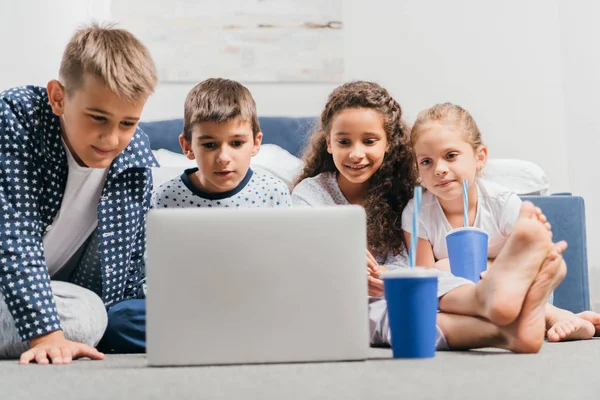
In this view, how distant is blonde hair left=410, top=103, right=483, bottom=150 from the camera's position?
171 centimetres

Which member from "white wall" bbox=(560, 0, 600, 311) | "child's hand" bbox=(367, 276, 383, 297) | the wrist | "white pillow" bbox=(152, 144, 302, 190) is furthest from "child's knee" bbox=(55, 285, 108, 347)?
"white wall" bbox=(560, 0, 600, 311)

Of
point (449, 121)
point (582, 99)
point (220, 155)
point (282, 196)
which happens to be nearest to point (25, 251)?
point (220, 155)

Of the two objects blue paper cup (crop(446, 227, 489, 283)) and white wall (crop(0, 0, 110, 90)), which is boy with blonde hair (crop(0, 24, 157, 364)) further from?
white wall (crop(0, 0, 110, 90))

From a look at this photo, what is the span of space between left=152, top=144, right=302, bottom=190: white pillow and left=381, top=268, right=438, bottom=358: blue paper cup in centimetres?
102

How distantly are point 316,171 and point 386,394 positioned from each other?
118cm

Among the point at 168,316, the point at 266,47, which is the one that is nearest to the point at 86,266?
the point at 168,316

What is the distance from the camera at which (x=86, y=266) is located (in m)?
1.54

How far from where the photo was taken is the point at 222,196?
165cm

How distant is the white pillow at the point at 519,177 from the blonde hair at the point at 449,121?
0.40 meters

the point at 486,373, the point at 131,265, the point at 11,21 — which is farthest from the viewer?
the point at 11,21

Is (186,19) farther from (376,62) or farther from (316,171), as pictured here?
(316,171)

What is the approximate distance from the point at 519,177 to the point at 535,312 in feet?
3.63

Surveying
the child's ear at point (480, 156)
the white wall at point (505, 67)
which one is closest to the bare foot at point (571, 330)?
the child's ear at point (480, 156)

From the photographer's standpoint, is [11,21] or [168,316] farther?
[11,21]
